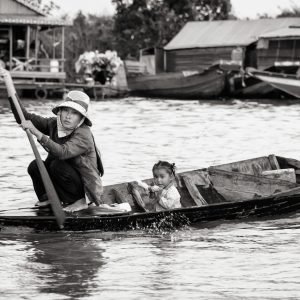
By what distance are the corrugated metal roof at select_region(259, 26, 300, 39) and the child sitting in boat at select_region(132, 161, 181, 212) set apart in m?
26.8

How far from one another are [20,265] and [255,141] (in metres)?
10.9

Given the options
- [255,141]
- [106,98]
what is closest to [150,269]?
[255,141]

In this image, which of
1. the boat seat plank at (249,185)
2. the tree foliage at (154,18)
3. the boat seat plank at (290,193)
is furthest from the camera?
the tree foliage at (154,18)

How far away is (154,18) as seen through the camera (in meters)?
41.0

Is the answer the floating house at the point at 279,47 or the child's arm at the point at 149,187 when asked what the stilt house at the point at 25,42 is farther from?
the child's arm at the point at 149,187

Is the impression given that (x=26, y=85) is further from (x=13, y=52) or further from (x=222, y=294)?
(x=222, y=294)

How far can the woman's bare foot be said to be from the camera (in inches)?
311

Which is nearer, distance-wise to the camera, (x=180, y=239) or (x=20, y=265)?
(x=20, y=265)

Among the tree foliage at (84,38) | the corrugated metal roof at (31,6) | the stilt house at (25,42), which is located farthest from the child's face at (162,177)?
the tree foliage at (84,38)

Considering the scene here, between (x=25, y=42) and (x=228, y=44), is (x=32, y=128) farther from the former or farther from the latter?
(x=228, y=44)

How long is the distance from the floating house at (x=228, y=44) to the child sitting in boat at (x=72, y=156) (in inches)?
1127

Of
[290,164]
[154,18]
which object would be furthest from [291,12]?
[290,164]

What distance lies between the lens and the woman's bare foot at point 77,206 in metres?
7.91

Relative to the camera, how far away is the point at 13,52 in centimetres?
3341
